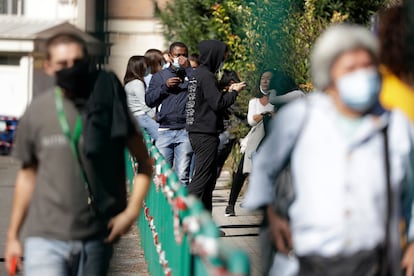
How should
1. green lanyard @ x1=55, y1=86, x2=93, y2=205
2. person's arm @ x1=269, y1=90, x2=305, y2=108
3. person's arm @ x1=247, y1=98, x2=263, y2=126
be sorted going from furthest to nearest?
person's arm @ x1=247, y1=98, x2=263, y2=126
person's arm @ x1=269, y1=90, x2=305, y2=108
green lanyard @ x1=55, y1=86, x2=93, y2=205

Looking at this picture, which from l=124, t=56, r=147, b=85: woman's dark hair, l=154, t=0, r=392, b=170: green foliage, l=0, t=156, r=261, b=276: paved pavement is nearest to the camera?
l=154, t=0, r=392, b=170: green foliage

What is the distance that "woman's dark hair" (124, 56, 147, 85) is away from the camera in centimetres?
1258

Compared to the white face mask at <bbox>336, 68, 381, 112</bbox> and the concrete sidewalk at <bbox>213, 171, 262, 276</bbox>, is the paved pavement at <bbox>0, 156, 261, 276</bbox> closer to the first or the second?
the concrete sidewalk at <bbox>213, 171, 262, 276</bbox>

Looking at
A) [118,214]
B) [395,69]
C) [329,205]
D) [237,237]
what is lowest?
[237,237]

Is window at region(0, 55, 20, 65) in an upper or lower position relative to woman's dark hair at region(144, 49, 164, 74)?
lower

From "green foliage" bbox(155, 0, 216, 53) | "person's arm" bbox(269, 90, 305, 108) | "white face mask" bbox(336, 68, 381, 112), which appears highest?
"white face mask" bbox(336, 68, 381, 112)

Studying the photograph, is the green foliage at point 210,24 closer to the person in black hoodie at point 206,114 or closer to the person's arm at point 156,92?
the person's arm at point 156,92

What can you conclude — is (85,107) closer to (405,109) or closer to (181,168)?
(405,109)

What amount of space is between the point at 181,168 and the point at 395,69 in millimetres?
6293

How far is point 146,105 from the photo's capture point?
12.2 metres

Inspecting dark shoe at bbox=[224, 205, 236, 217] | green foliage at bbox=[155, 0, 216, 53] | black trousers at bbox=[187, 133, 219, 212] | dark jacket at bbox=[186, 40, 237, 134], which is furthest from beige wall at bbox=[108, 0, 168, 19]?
green foliage at bbox=[155, 0, 216, 53]

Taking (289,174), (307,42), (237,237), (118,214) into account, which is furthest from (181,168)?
(289,174)

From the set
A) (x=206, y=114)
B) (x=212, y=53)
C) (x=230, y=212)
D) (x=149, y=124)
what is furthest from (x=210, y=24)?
(x=212, y=53)

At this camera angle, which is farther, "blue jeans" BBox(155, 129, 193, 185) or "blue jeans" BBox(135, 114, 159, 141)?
"blue jeans" BBox(135, 114, 159, 141)
